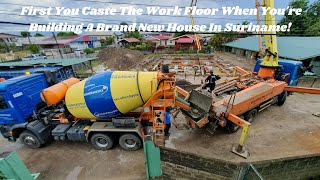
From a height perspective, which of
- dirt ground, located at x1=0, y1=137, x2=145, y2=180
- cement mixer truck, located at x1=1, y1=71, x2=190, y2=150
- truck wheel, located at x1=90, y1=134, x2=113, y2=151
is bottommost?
dirt ground, located at x1=0, y1=137, x2=145, y2=180

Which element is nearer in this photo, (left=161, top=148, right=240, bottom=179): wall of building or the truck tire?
(left=161, top=148, right=240, bottom=179): wall of building

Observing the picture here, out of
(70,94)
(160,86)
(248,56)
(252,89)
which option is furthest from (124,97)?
(248,56)

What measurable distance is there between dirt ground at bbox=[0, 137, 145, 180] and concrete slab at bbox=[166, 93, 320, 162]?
1639mm

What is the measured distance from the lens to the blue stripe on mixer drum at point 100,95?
6023mm

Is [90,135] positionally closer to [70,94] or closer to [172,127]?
[70,94]

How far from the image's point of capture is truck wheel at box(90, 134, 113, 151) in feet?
21.7

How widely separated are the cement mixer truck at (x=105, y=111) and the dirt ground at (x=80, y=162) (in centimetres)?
34

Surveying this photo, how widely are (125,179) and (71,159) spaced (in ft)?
8.16

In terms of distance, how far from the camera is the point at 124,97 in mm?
6027

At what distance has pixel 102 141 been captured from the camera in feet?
22.4

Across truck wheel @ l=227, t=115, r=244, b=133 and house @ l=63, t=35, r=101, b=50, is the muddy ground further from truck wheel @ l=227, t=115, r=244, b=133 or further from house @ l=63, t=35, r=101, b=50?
house @ l=63, t=35, r=101, b=50

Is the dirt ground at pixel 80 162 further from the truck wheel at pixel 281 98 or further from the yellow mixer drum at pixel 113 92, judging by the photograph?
the truck wheel at pixel 281 98

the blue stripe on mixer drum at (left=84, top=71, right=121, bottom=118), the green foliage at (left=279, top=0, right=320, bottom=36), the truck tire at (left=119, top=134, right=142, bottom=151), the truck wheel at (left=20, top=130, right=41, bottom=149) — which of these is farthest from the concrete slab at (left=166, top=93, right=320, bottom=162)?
the green foliage at (left=279, top=0, right=320, bottom=36)

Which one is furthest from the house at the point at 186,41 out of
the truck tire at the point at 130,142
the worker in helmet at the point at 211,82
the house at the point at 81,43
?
the truck tire at the point at 130,142
